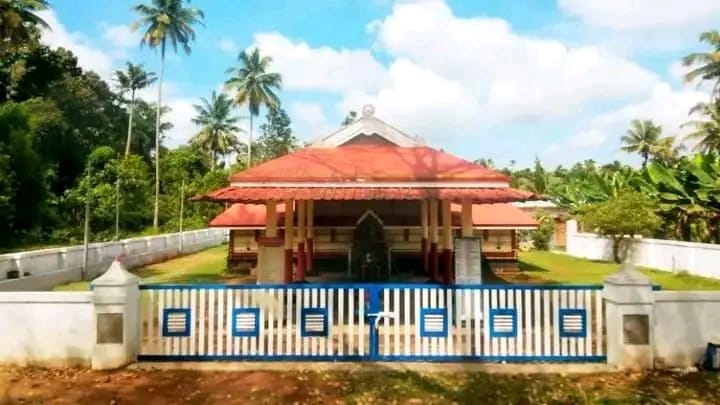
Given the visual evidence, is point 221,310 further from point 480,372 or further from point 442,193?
point 442,193

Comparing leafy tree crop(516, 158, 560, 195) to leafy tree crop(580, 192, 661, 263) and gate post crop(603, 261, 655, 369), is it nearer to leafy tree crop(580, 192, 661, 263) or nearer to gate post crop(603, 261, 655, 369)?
leafy tree crop(580, 192, 661, 263)

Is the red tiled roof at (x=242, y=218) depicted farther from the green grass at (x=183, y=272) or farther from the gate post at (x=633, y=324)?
the gate post at (x=633, y=324)

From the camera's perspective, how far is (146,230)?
34625mm

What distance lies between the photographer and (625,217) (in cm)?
2288

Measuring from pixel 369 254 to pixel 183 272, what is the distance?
9743mm

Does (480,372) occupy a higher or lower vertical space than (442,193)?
lower

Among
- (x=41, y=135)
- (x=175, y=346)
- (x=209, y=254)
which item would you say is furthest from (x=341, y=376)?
(x=41, y=135)

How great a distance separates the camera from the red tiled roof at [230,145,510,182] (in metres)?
11.8

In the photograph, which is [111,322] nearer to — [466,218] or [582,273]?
[466,218]

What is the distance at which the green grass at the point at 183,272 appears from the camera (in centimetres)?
1779

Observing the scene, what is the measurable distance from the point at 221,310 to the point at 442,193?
5.25 meters

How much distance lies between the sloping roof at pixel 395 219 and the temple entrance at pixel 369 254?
13.1ft

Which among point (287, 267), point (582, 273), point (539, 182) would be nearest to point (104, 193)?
point (287, 267)

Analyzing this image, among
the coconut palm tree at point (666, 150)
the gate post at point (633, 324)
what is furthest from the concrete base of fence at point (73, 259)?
the coconut palm tree at point (666, 150)
